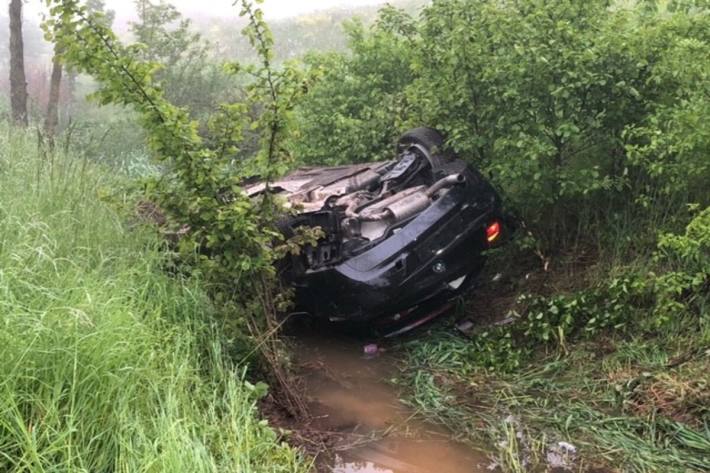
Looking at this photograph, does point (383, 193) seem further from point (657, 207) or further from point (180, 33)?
point (180, 33)

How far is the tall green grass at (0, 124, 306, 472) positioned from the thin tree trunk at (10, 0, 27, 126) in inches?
258

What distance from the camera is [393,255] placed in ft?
15.4

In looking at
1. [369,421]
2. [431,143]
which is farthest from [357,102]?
[369,421]

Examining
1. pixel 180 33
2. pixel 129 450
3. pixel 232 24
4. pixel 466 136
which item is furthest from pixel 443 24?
pixel 232 24

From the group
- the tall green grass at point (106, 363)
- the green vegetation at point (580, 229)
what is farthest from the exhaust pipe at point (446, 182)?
the tall green grass at point (106, 363)

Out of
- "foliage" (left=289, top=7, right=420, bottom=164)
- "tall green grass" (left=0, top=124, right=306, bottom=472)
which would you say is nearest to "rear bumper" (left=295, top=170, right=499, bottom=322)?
"tall green grass" (left=0, top=124, right=306, bottom=472)

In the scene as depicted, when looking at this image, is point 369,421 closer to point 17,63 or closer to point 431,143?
point 431,143

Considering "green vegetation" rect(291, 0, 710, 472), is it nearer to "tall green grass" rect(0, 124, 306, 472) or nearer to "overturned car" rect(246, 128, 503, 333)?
"overturned car" rect(246, 128, 503, 333)

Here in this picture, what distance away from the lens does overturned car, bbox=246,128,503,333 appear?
184 inches

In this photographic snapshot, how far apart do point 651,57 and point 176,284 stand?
12.8ft

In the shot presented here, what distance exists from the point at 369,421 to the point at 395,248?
1338mm

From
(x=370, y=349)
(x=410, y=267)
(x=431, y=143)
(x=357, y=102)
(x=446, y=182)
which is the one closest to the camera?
(x=410, y=267)

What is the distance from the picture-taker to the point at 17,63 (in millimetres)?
9750

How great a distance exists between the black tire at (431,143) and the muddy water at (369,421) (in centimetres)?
187
